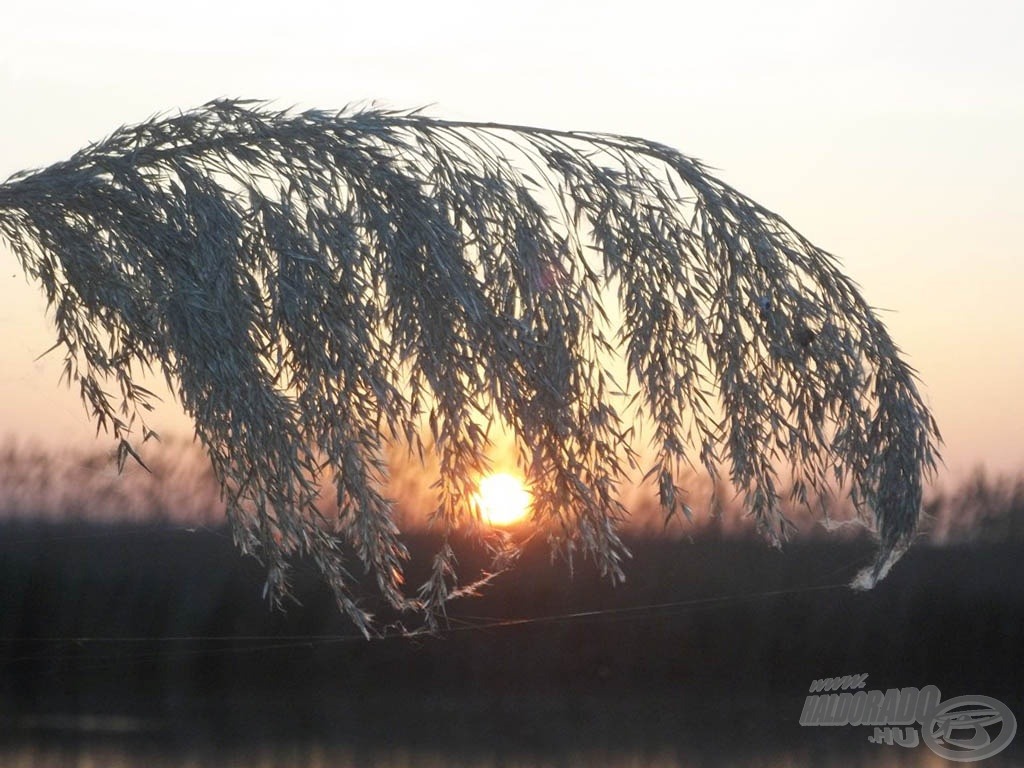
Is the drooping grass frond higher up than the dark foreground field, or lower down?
higher up

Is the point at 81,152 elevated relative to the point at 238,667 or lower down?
elevated

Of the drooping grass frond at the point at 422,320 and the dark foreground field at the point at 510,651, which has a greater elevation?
the drooping grass frond at the point at 422,320

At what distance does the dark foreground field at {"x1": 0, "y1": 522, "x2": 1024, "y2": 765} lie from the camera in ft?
46.2

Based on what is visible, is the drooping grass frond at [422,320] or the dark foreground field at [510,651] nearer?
the drooping grass frond at [422,320]

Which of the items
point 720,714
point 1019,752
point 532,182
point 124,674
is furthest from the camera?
point 124,674

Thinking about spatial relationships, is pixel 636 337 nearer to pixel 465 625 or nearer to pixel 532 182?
pixel 532 182

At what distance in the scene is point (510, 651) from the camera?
52.2 feet

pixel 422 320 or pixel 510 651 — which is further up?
pixel 422 320

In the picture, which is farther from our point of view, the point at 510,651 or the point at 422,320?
the point at 510,651

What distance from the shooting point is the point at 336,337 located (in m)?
4.54

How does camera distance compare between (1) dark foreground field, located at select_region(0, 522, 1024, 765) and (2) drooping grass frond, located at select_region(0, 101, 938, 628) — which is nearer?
(2) drooping grass frond, located at select_region(0, 101, 938, 628)

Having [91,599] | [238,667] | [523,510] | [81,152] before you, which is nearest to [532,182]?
[523,510]

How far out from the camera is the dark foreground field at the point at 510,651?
554 inches

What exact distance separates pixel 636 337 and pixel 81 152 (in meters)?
2.16
